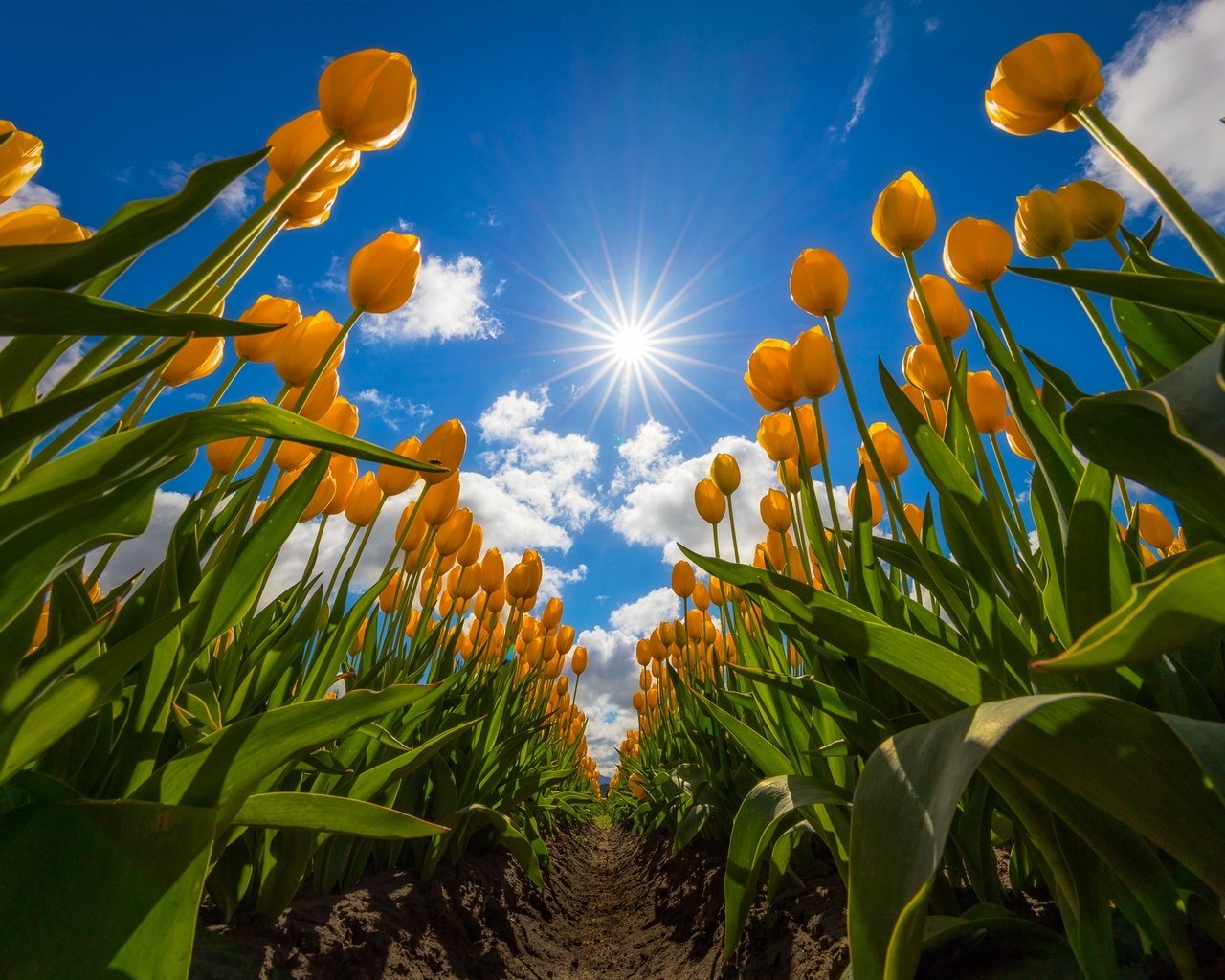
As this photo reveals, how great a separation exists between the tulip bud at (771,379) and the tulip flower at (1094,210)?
826 millimetres

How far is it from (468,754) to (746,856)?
1987 mm

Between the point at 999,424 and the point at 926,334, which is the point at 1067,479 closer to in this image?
the point at 926,334

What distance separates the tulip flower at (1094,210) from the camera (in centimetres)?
167

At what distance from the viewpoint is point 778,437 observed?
2508mm

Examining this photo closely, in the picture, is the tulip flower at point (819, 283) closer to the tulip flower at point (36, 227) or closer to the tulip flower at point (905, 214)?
the tulip flower at point (905, 214)

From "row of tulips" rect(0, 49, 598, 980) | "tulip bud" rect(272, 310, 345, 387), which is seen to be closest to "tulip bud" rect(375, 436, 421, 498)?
"row of tulips" rect(0, 49, 598, 980)

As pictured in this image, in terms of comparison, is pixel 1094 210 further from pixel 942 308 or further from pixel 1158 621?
pixel 1158 621

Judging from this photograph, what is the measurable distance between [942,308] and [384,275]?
1.58 m

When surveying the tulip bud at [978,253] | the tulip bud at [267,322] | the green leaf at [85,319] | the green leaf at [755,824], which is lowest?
the green leaf at [755,824]

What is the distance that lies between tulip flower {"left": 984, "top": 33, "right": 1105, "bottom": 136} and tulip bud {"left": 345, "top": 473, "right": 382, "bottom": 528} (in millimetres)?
2462

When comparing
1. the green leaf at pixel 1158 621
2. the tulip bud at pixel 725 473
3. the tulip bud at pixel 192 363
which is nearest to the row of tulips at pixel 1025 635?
the green leaf at pixel 1158 621

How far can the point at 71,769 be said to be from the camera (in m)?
1.17

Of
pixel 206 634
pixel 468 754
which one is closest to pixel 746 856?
pixel 206 634

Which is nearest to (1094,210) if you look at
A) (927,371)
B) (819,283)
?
(927,371)
